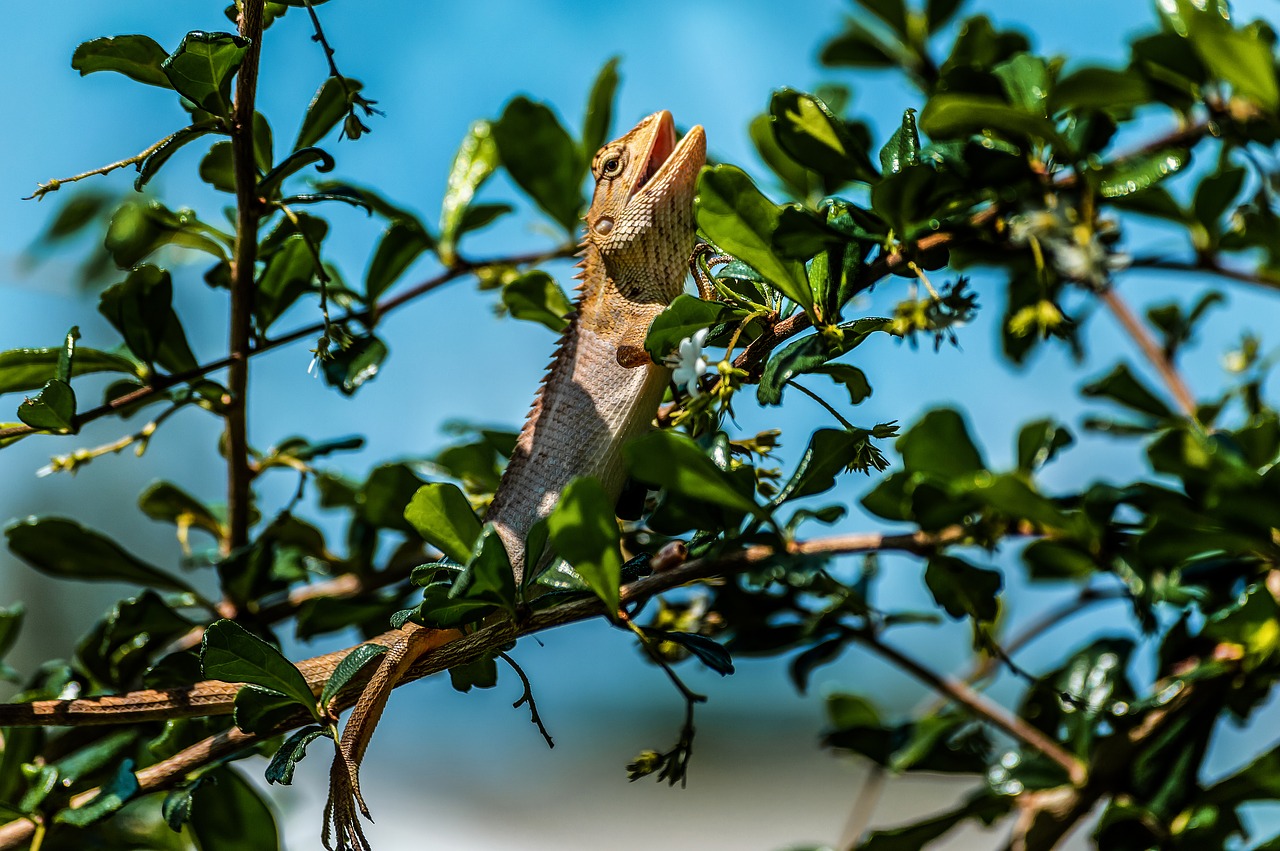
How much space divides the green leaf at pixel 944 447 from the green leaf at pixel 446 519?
46cm

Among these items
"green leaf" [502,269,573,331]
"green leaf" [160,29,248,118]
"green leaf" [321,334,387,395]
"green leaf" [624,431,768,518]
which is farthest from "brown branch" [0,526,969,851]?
"green leaf" [160,29,248,118]

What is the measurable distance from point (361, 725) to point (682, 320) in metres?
0.61

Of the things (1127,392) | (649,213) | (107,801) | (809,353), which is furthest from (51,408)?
(1127,392)

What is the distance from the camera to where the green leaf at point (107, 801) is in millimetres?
1162

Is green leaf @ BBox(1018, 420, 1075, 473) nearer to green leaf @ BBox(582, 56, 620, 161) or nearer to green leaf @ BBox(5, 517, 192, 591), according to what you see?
green leaf @ BBox(582, 56, 620, 161)

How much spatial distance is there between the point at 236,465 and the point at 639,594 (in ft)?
2.15

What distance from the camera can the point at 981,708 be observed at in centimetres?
151

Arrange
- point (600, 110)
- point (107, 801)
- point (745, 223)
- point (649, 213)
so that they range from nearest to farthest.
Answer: point (745, 223) → point (107, 801) → point (600, 110) → point (649, 213)

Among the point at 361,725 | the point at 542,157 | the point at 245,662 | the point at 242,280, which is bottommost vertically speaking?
the point at 361,725

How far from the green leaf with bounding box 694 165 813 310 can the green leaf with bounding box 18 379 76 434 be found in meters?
0.71

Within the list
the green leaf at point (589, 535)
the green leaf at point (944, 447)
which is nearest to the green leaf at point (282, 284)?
the green leaf at point (589, 535)

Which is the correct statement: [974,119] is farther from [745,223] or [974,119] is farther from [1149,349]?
[1149,349]

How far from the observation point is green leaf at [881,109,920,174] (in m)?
1.05

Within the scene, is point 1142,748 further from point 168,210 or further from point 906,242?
point 168,210
